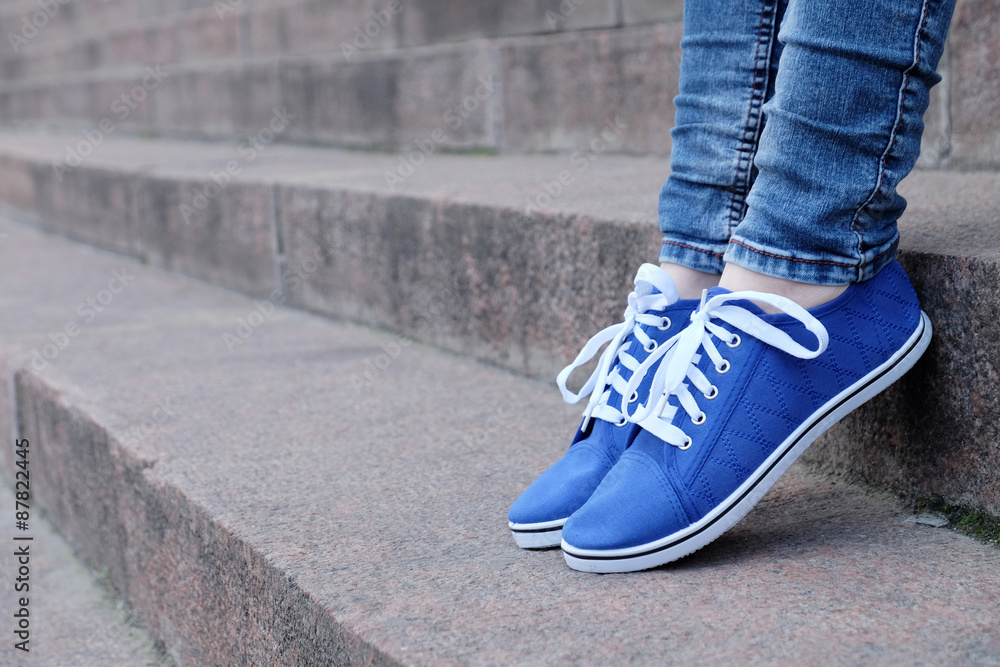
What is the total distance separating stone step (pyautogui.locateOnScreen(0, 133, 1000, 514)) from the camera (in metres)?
0.98

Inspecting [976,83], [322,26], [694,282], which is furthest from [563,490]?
[322,26]

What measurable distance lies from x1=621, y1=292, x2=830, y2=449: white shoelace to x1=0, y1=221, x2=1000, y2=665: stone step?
0.13 meters

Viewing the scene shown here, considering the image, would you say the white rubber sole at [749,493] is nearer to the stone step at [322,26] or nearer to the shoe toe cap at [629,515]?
the shoe toe cap at [629,515]

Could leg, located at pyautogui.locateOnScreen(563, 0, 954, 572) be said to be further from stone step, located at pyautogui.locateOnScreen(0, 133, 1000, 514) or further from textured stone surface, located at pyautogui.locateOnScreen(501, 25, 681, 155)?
textured stone surface, located at pyautogui.locateOnScreen(501, 25, 681, 155)

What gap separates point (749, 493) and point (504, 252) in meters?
0.78

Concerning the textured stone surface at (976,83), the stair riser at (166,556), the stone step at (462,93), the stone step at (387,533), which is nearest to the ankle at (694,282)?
the stone step at (387,533)

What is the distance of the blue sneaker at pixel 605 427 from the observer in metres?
0.95

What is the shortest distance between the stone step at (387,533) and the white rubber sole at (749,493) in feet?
0.05

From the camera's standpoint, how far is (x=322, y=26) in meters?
3.25

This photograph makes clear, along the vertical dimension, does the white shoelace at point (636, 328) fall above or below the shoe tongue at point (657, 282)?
below

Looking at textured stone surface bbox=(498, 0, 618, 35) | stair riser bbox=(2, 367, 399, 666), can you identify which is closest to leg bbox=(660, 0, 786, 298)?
stair riser bbox=(2, 367, 399, 666)

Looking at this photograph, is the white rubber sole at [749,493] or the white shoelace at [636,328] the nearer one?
the white rubber sole at [749,493]

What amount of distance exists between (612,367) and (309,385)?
710 millimetres

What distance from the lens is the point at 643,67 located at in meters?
2.04
